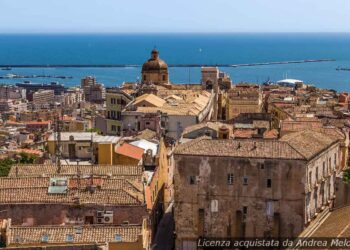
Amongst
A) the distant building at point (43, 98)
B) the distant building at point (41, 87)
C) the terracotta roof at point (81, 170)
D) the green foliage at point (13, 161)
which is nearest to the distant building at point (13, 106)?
the distant building at point (43, 98)

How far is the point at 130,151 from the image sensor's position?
136 feet

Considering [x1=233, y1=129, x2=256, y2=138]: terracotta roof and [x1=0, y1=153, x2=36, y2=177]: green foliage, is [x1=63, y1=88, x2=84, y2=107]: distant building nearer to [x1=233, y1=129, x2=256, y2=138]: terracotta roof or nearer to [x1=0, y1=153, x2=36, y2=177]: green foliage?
[x1=0, y1=153, x2=36, y2=177]: green foliage

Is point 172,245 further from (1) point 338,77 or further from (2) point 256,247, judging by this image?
(1) point 338,77

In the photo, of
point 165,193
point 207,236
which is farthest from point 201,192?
point 165,193

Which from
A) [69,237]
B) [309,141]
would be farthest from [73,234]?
[309,141]

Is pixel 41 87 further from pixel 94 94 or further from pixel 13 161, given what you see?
pixel 13 161

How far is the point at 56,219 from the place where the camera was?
2948cm

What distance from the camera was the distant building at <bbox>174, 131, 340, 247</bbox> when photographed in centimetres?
→ 3181

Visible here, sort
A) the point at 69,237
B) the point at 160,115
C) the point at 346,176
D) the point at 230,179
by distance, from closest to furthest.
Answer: the point at 69,237, the point at 230,179, the point at 346,176, the point at 160,115

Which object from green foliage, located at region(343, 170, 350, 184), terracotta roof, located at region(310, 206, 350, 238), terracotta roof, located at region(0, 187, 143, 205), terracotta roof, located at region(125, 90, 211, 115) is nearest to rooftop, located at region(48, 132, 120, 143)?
terracotta roof, located at region(125, 90, 211, 115)

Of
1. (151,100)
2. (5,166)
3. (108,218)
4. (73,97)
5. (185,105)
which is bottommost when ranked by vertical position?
(73,97)

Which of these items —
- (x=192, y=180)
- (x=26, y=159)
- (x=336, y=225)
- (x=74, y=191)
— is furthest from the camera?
(x=26, y=159)

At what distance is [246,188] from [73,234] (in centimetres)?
998

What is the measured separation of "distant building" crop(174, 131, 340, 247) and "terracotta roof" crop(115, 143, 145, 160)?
7659 mm
